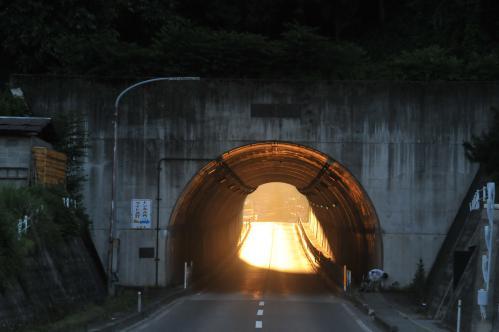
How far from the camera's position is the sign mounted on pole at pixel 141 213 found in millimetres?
32688

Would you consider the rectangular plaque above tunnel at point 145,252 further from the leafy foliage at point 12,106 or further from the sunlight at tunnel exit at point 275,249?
the sunlight at tunnel exit at point 275,249

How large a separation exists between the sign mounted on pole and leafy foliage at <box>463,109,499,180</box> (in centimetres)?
1336

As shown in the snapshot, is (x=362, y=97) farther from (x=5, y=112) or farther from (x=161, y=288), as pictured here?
(x=5, y=112)

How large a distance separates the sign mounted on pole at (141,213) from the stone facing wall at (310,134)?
12.5 inches

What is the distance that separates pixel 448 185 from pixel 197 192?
11.3m

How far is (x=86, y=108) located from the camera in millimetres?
32906

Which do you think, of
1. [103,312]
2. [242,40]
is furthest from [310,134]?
[103,312]

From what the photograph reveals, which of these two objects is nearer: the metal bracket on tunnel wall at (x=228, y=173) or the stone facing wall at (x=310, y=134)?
the stone facing wall at (x=310, y=134)

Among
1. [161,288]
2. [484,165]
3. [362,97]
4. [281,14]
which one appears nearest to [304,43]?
[362,97]

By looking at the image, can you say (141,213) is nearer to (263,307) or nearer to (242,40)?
(263,307)

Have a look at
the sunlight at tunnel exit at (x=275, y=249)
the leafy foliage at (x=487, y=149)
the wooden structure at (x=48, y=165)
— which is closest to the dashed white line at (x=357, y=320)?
the leafy foliage at (x=487, y=149)

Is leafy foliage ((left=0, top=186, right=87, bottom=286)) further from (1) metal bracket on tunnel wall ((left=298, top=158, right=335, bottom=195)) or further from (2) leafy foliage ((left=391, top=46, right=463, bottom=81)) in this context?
(2) leafy foliage ((left=391, top=46, right=463, bottom=81))

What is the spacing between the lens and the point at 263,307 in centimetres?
2867

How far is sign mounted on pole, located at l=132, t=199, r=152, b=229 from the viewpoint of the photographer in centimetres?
3269
